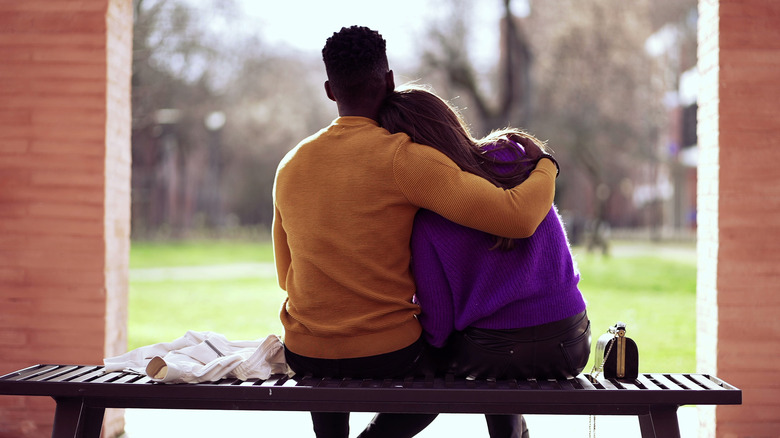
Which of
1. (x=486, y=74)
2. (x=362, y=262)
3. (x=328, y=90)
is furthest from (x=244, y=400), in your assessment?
(x=486, y=74)

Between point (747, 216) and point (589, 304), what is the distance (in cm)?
981

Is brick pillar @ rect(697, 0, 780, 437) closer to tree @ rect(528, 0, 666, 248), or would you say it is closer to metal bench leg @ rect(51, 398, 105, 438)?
metal bench leg @ rect(51, 398, 105, 438)

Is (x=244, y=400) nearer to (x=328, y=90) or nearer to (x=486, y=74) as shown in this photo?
(x=328, y=90)

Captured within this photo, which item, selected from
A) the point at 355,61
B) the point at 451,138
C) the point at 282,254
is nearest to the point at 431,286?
the point at 451,138

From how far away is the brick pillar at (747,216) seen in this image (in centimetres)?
420

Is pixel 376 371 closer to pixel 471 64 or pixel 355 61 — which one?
pixel 355 61

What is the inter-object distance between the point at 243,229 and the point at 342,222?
51.2m

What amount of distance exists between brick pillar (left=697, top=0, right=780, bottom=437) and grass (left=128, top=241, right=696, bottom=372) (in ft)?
14.9

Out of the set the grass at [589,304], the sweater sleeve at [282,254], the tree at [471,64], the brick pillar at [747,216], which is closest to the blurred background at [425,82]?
the tree at [471,64]

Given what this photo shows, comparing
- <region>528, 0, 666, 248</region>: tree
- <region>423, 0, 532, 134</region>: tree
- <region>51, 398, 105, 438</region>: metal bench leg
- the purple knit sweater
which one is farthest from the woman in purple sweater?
<region>528, 0, 666, 248</region>: tree

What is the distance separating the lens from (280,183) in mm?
2787

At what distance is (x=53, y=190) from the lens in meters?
4.46

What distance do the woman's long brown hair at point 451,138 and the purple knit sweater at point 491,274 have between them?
0.26ft

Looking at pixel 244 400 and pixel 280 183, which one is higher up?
pixel 280 183
